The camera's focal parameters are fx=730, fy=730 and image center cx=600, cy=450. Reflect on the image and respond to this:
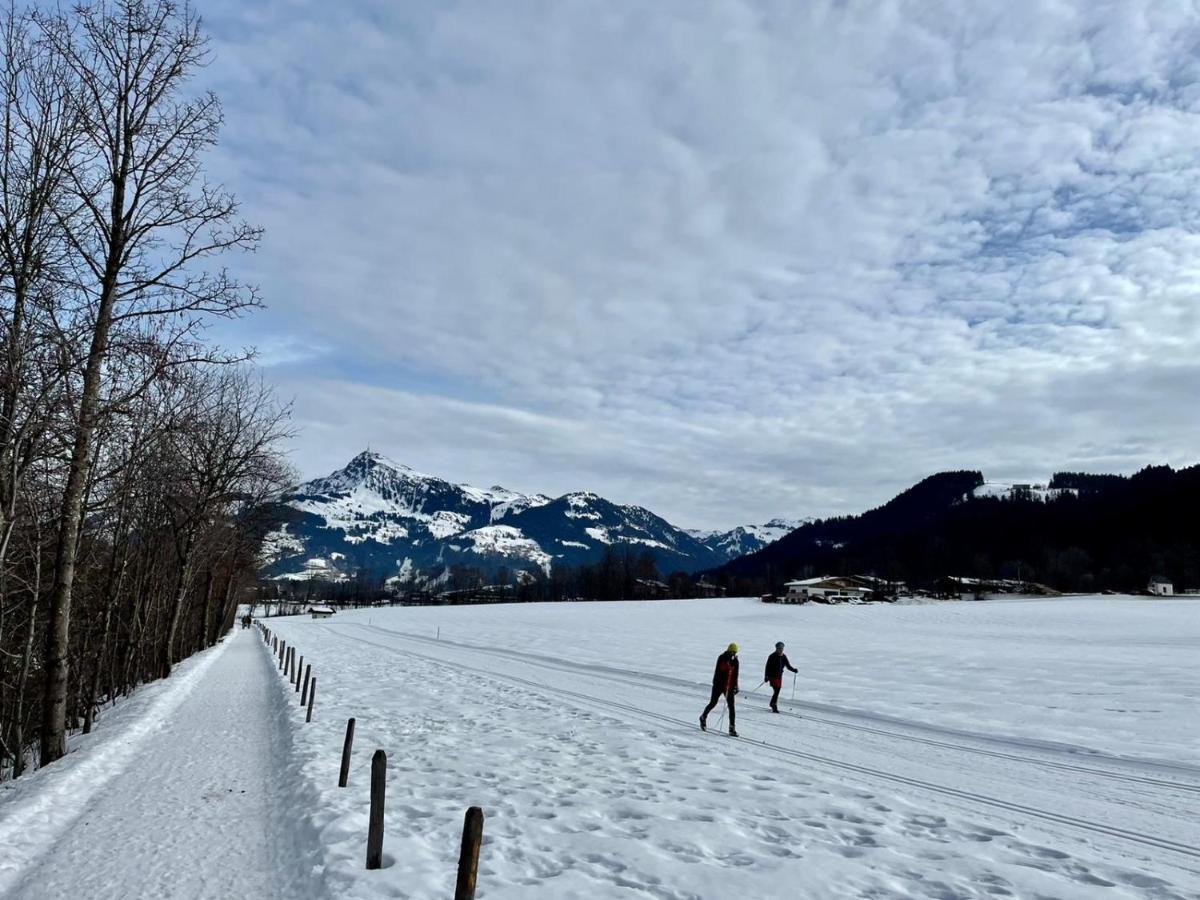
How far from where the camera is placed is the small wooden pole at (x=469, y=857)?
18.7 feet

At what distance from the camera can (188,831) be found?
8.97m

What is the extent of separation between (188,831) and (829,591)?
12084 cm

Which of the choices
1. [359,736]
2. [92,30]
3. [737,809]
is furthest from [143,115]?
[737,809]

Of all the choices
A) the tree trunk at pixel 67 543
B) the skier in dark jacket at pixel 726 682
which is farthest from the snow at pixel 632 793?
the tree trunk at pixel 67 543

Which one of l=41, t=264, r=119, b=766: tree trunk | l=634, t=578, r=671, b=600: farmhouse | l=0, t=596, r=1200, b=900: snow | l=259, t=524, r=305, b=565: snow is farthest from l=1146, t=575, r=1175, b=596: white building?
l=41, t=264, r=119, b=766: tree trunk

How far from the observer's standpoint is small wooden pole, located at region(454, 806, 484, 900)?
571 centimetres

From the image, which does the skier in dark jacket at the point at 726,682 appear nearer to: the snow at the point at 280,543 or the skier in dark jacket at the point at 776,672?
the skier in dark jacket at the point at 776,672

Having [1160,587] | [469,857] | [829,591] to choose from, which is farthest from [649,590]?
[469,857]

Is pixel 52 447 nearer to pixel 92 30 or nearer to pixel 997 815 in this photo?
pixel 92 30

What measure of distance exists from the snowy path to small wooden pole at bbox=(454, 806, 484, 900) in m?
2.28

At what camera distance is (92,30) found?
1189 centimetres

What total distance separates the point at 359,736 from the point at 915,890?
11.1 meters

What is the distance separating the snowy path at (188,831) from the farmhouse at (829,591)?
105 m

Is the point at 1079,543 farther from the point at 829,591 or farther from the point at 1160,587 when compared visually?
the point at 829,591
